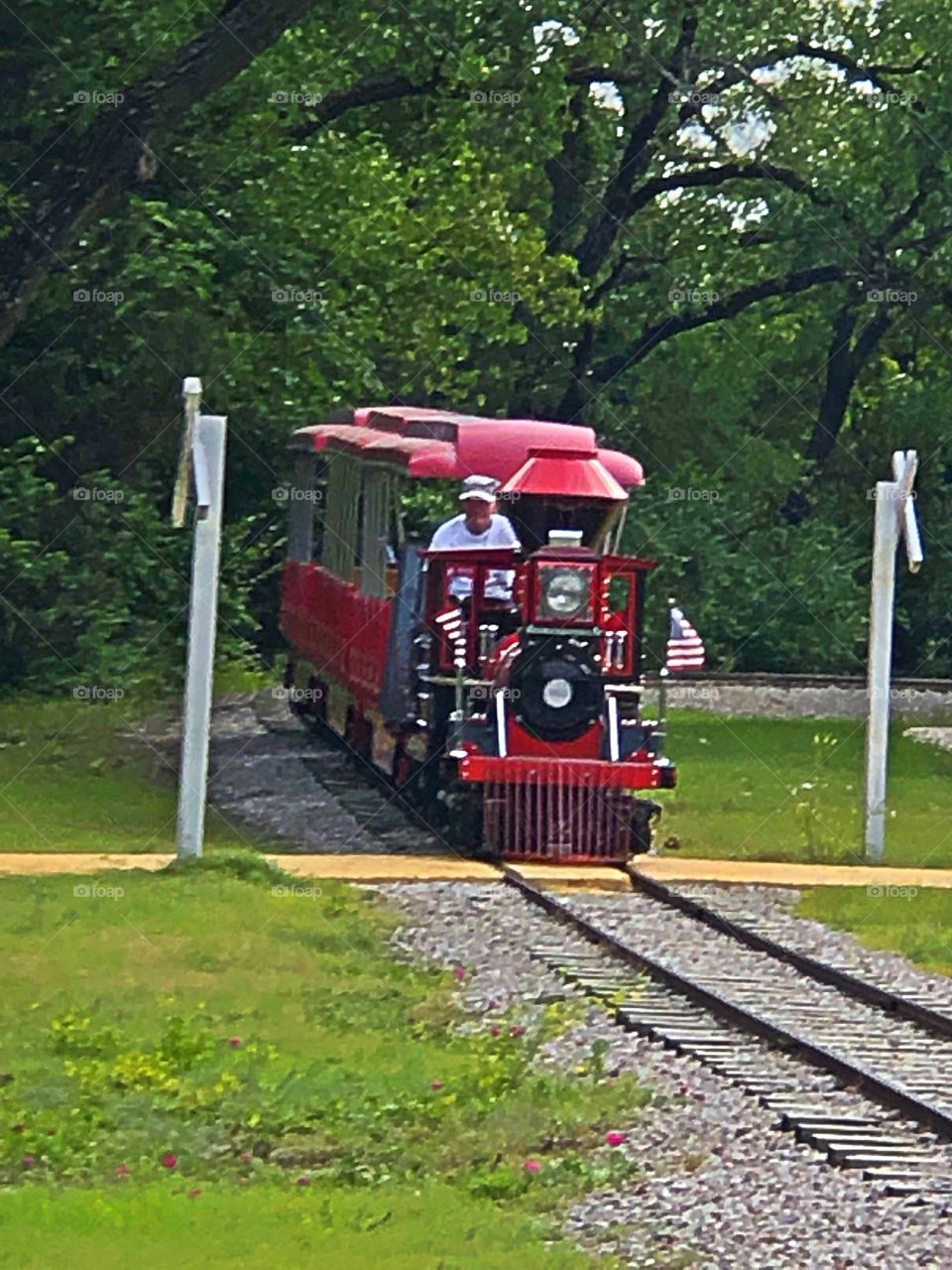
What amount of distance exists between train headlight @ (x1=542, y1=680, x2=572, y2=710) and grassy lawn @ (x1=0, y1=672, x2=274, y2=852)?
2.43m

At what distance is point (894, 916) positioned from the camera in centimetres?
1641

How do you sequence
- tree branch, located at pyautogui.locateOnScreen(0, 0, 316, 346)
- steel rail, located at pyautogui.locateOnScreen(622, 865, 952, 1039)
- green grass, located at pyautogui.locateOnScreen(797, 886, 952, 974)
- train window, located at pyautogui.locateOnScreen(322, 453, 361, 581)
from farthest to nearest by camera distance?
tree branch, located at pyautogui.locateOnScreen(0, 0, 316, 346), train window, located at pyautogui.locateOnScreen(322, 453, 361, 581), green grass, located at pyautogui.locateOnScreen(797, 886, 952, 974), steel rail, located at pyautogui.locateOnScreen(622, 865, 952, 1039)

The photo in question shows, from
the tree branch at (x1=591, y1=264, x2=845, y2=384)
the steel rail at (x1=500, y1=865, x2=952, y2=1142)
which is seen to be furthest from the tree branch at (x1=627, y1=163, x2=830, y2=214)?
the steel rail at (x1=500, y1=865, x2=952, y2=1142)

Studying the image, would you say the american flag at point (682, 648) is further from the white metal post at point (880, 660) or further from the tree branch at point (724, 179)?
the tree branch at point (724, 179)

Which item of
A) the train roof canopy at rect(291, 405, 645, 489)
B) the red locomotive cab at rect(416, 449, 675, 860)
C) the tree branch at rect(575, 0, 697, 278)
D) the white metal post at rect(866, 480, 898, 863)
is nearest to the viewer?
the red locomotive cab at rect(416, 449, 675, 860)

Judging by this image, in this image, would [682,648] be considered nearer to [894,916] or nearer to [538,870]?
[538,870]

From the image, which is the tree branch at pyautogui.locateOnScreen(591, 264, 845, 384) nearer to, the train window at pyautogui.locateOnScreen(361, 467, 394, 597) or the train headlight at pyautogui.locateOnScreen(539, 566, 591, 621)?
the train window at pyautogui.locateOnScreen(361, 467, 394, 597)

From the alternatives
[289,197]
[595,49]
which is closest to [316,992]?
[289,197]

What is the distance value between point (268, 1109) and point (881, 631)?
34.3ft

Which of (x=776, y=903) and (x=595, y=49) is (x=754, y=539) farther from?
(x=776, y=903)

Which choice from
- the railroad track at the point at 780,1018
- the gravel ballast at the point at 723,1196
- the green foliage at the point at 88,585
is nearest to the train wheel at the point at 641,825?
the railroad track at the point at 780,1018

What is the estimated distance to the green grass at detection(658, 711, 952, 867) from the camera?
66.5ft

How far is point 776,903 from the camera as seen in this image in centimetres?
1695

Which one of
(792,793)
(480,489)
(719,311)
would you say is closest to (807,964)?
(480,489)
